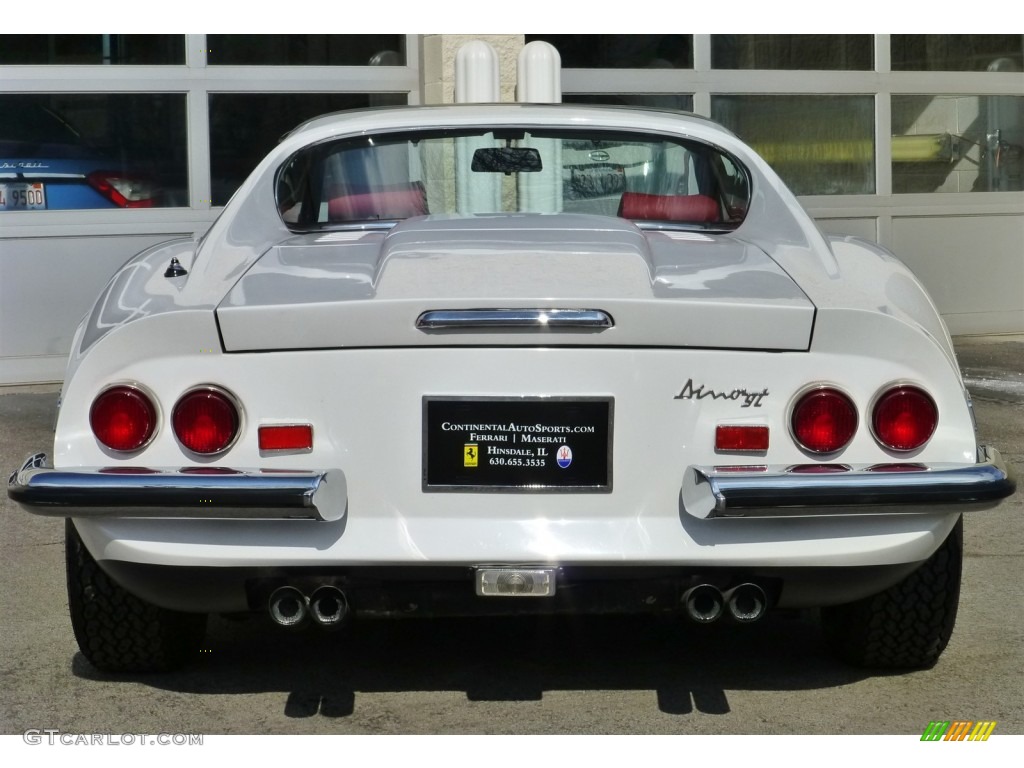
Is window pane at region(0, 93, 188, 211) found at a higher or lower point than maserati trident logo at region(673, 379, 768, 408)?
higher

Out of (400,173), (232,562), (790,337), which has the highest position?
(400,173)

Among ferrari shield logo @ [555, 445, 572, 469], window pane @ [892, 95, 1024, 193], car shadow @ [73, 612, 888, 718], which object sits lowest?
car shadow @ [73, 612, 888, 718]

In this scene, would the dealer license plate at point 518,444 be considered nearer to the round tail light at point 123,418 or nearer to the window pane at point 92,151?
the round tail light at point 123,418

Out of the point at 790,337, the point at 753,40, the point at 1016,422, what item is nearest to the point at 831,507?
the point at 790,337

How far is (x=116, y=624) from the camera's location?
11.4ft

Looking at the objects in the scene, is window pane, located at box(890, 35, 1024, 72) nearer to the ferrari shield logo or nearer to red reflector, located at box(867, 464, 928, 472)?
red reflector, located at box(867, 464, 928, 472)

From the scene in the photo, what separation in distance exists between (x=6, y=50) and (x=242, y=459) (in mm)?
6237

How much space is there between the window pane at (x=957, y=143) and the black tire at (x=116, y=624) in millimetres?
Result: 7882

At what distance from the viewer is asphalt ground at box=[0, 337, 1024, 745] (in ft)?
10.8

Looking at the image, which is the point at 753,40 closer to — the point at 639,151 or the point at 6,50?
the point at 6,50

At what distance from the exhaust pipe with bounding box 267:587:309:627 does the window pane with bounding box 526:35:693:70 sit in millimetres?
6855

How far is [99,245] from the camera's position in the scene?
8578 millimetres
